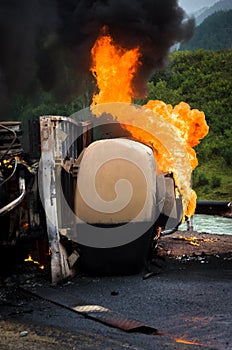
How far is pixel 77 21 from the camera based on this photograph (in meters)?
13.3

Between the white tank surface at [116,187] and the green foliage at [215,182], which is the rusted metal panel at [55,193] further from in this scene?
the green foliage at [215,182]

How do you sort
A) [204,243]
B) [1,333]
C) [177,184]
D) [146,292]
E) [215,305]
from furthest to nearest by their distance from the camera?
[204,243] < [177,184] < [146,292] < [215,305] < [1,333]

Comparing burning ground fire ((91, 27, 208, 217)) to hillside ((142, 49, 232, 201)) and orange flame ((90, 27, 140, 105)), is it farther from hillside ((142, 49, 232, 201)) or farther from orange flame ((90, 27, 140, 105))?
hillside ((142, 49, 232, 201))

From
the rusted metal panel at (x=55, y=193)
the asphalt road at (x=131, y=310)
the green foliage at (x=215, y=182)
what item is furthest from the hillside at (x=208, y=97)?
the rusted metal panel at (x=55, y=193)

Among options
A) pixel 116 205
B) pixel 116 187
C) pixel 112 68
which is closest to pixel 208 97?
pixel 112 68

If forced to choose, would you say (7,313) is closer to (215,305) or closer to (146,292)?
(146,292)

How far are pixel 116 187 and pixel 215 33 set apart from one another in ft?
231

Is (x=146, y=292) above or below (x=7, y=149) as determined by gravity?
below

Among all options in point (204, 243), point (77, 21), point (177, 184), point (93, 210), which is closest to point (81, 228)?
point (93, 210)

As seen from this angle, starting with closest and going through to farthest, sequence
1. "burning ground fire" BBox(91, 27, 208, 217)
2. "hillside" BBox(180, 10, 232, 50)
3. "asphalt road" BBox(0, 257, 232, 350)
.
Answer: "asphalt road" BBox(0, 257, 232, 350)
"burning ground fire" BBox(91, 27, 208, 217)
"hillside" BBox(180, 10, 232, 50)

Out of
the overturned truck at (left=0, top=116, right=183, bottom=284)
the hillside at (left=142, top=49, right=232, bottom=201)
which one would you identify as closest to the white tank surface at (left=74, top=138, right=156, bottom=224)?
the overturned truck at (left=0, top=116, right=183, bottom=284)

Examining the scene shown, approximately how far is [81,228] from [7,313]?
81.5 inches

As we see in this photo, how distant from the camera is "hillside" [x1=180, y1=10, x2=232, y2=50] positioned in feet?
222

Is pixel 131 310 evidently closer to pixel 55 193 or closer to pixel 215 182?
pixel 55 193
